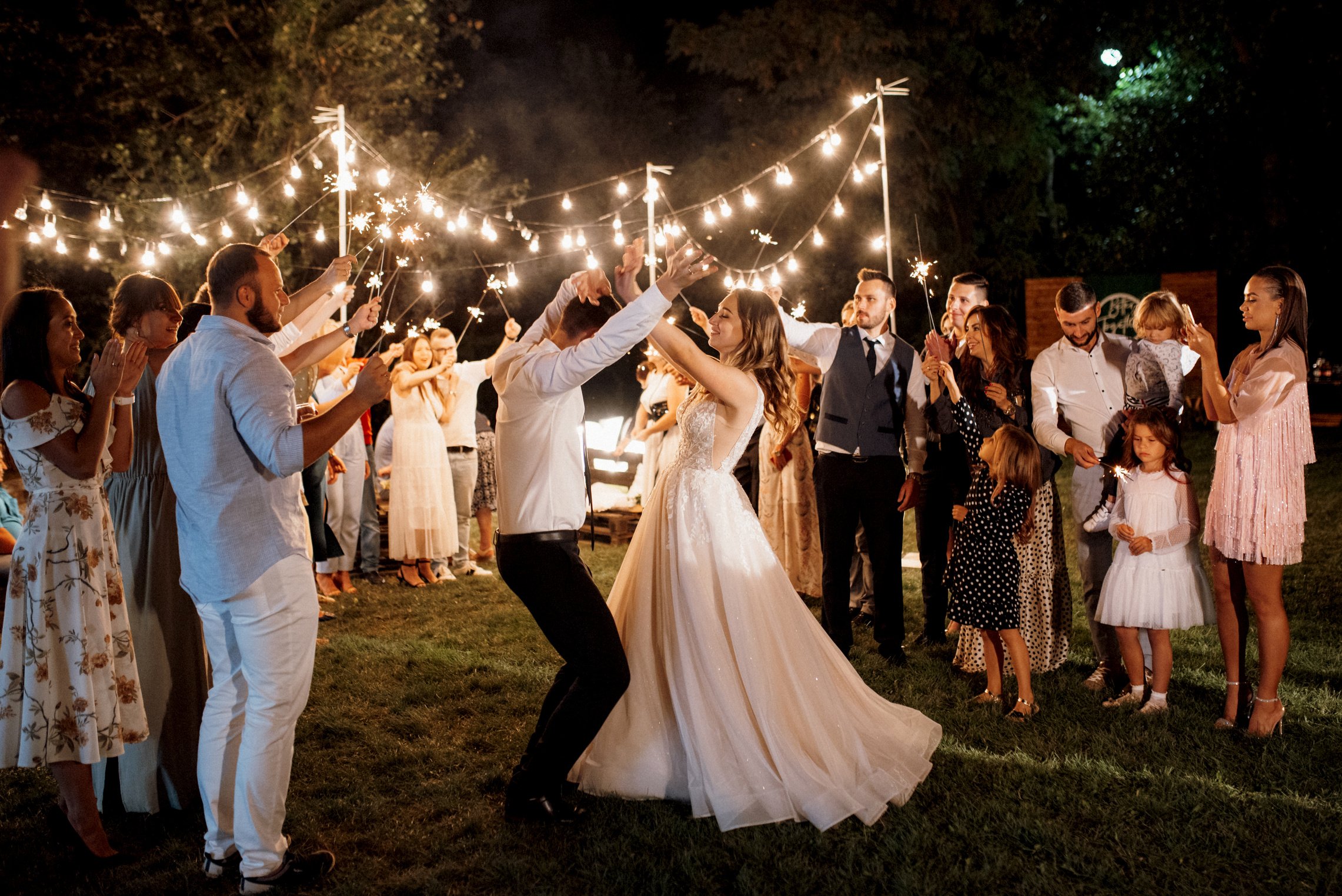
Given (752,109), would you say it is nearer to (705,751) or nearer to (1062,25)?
(1062,25)

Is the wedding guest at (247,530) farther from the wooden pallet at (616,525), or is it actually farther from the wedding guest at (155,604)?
the wooden pallet at (616,525)

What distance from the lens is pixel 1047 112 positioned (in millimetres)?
19844

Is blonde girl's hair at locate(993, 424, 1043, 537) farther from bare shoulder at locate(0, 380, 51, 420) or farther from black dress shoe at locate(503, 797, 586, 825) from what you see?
bare shoulder at locate(0, 380, 51, 420)

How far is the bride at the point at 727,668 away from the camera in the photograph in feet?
11.8

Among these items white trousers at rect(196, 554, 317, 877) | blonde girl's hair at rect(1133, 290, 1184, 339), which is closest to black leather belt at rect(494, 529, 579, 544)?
white trousers at rect(196, 554, 317, 877)

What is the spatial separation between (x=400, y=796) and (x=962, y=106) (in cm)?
1734

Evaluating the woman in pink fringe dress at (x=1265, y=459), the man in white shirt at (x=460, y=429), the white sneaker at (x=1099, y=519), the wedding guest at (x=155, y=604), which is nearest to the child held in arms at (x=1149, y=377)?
the white sneaker at (x=1099, y=519)

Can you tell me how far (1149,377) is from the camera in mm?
4961

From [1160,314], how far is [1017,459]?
101 centimetres

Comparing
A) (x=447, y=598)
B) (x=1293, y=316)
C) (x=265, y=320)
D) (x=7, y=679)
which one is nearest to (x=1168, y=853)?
(x=1293, y=316)

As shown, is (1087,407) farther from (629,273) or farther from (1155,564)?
(629,273)

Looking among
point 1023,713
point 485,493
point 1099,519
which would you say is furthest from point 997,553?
point 485,493

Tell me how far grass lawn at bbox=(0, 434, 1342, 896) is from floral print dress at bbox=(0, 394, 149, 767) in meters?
0.46

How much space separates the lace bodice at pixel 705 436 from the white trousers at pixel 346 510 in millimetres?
4512
